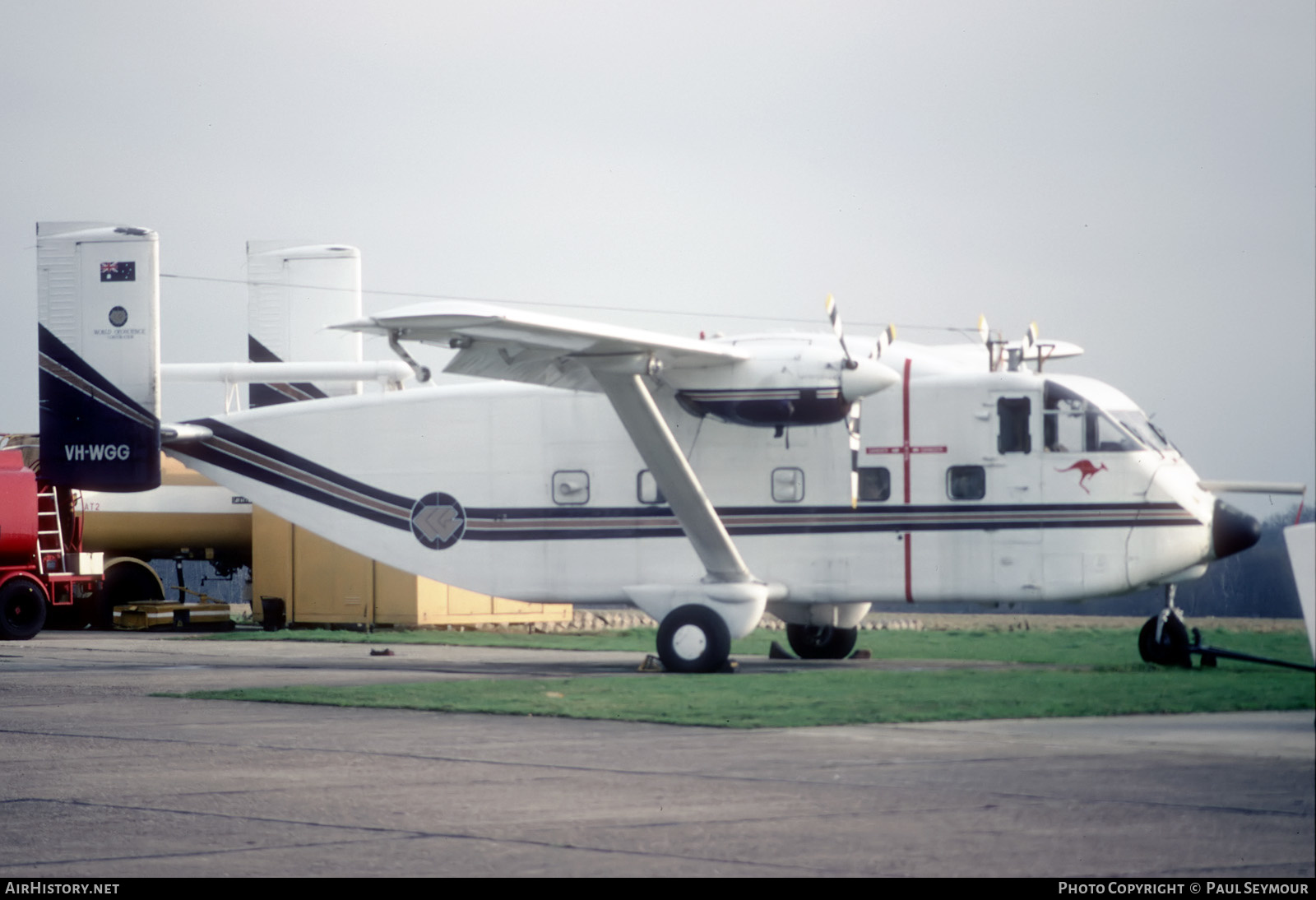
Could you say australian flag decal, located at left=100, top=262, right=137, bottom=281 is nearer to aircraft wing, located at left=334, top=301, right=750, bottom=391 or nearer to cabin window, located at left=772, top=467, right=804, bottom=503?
aircraft wing, located at left=334, top=301, right=750, bottom=391

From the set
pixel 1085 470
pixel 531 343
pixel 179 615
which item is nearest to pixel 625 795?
pixel 531 343

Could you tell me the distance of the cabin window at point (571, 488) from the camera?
1667 cm

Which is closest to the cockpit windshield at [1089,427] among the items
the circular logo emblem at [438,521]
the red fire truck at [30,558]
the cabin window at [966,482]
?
the cabin window at [966,482]

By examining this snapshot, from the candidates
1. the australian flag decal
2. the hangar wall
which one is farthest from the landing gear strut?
the australian flag decal

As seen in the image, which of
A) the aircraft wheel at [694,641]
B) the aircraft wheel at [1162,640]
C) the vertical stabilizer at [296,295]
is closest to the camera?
the aircraft wheel at [1162,640]

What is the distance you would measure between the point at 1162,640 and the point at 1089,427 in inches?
191

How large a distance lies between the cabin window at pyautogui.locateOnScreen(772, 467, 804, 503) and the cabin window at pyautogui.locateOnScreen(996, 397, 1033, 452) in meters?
2.24

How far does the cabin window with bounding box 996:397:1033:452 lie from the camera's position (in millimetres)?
15219

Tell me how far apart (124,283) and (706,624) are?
925 cm

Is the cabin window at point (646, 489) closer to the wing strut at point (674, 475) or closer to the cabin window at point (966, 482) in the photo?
the wing strut at point (674, 475)

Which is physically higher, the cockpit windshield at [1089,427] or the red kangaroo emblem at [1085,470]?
the cockpit windshield at [1089,427]

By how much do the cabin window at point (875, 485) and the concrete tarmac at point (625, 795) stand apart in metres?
6.38

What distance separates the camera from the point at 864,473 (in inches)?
625
